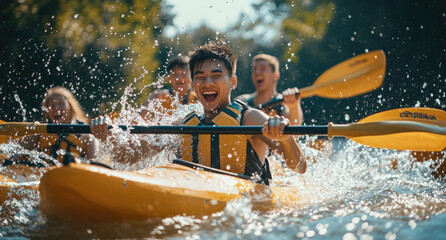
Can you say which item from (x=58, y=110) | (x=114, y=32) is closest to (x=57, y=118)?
(x=58, y=110)

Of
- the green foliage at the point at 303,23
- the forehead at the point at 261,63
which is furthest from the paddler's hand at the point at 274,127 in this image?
the green foliage at the point at 303,23

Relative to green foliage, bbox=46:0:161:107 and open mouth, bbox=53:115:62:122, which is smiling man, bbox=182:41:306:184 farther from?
green foliage, bbox=46:0:161:107

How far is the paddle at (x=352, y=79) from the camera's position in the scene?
5.86m

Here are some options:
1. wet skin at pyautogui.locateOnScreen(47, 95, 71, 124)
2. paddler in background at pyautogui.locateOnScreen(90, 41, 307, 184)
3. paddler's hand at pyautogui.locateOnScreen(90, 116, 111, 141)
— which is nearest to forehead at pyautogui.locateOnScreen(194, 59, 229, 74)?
paddler in background at pyautogui.locateOnScreen(90, 41, 307, 184)

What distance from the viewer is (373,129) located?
3418 millimetres

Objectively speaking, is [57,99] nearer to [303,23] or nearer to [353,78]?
[353,78]

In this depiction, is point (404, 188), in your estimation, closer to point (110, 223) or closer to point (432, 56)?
point (110, 223)

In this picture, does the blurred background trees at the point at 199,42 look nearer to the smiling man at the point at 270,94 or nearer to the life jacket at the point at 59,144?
the life jacket at the point at 59,144

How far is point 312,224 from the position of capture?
268 cm

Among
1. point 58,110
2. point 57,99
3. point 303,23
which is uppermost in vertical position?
point 303,23

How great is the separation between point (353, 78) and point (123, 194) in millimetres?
4128

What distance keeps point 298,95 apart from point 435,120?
2127 mm

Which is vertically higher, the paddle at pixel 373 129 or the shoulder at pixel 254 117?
the shoulder at pixel 254 117

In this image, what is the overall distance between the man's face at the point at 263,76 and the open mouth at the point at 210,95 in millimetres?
2820
